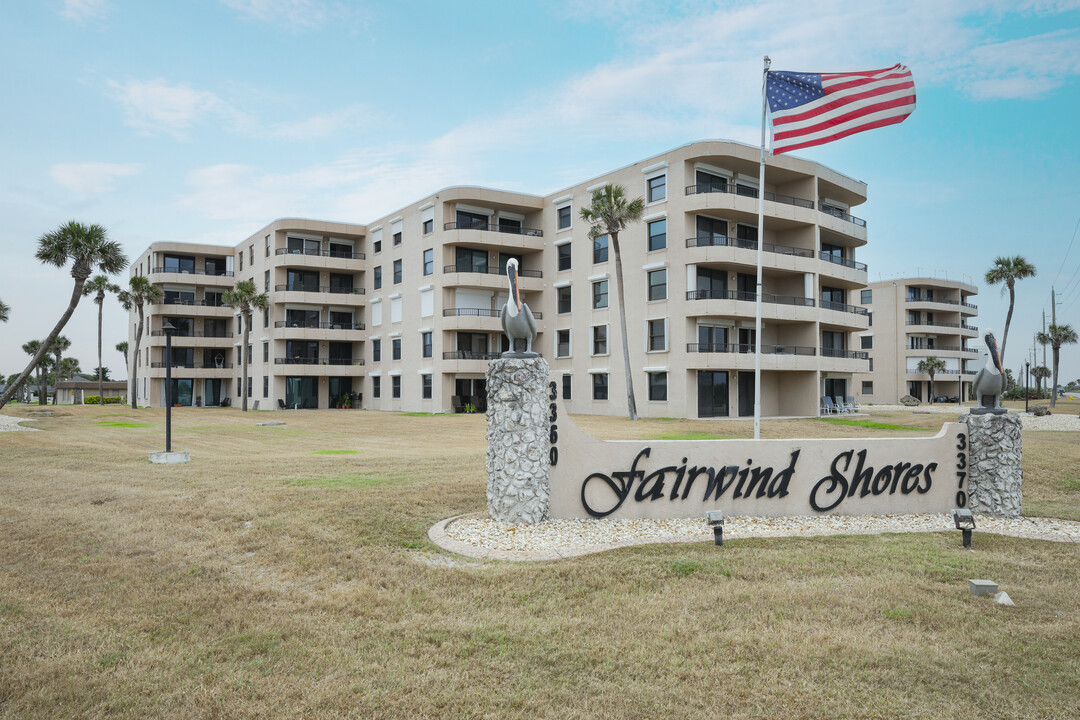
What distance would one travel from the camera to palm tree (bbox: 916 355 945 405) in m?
74.7

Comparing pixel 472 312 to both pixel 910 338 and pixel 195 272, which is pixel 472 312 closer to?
pixel 195 272

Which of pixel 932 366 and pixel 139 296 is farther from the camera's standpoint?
pixel 932 366

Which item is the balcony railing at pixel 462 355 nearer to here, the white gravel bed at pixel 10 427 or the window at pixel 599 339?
the window at pixel 599 339

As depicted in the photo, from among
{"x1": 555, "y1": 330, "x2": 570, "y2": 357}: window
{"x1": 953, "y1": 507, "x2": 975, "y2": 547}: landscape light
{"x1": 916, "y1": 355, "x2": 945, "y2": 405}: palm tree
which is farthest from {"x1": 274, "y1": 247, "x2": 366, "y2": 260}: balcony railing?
{"x1": 916, "y1": 355, "x2": 945, "y2": 405}: palm tree

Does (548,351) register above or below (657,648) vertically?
above

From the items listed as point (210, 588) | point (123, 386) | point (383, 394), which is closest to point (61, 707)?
point (210, 588)

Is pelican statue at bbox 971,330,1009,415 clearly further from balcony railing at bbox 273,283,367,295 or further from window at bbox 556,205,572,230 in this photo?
balcony railing at bbox 273,283,367,295

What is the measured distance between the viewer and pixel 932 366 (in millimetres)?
74688

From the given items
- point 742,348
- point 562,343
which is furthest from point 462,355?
point 742,348

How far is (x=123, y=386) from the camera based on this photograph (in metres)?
90.2

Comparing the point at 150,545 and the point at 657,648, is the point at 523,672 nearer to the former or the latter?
the point at 657,648

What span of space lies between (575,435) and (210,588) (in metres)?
5.59

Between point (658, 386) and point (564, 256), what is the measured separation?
38.8 feet

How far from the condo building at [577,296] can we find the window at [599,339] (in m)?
0.18
